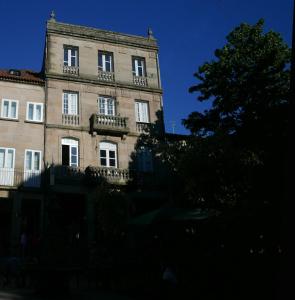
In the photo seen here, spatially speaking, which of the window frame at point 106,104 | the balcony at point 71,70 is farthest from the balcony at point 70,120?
the balcony at point 71,70

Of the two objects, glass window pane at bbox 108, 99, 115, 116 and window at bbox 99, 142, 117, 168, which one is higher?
glass window pane at bbox 108, 99, 115, 116

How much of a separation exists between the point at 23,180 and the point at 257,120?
530 inches

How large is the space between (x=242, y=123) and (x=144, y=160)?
8.91 m

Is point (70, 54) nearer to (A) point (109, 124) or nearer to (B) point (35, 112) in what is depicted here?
(B) point (35, 112)

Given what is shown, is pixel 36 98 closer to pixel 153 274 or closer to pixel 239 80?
pixel 239 80

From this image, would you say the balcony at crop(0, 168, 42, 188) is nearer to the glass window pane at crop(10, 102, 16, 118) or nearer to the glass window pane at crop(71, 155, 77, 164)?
the glass window pane at crop(71, 155, 77, 164)

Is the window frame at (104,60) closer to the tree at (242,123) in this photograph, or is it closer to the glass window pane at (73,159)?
the glass window pane at (73,159)

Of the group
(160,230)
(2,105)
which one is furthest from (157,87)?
(160,230)

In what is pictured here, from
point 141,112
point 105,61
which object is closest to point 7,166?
point 141,112

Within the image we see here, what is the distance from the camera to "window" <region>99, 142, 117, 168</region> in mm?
25531

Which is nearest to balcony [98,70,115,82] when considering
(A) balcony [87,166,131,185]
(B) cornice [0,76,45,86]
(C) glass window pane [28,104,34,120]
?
(B) cornice [0,76,45,86]

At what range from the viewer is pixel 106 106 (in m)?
27.0

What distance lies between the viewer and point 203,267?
12742 mm

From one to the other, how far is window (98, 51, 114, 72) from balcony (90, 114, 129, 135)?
13.4 feet
